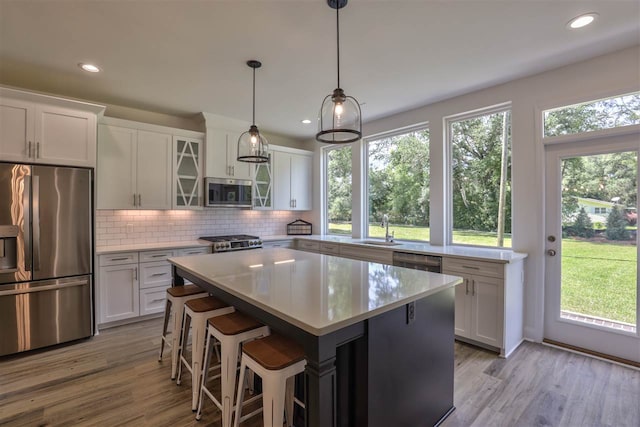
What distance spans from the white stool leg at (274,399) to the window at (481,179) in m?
3.06

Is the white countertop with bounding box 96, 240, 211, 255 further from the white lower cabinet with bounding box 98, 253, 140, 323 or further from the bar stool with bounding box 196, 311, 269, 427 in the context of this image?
the bar stool with bounding box 196, 311, 269, 427

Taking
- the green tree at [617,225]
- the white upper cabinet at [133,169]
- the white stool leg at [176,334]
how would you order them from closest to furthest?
1. the white stool leg at [176,334]
2. the green tree at [617,225]
3. the white upper cabinet at [133,169]

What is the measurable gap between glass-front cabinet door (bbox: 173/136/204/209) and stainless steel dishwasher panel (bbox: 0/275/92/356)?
1478 mm

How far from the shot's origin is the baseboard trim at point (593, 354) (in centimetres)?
256

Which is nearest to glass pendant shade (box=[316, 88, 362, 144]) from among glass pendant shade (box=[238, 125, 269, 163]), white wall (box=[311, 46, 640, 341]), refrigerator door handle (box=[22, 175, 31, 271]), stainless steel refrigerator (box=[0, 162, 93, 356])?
glass pendant shade (box=[238, 125, 269, 163])

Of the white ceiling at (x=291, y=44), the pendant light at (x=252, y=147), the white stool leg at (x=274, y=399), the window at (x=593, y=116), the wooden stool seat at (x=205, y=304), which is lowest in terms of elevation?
the white stool leg at (x=274, y=399)

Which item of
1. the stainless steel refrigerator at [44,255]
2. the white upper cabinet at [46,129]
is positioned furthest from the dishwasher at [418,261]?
the white upper cabinet at [46,129]

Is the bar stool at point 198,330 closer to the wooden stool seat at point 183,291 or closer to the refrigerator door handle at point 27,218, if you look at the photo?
the wooden stool seat at point 183,291

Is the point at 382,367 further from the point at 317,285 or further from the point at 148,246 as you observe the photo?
the point at 148,246

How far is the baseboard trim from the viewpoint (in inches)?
101

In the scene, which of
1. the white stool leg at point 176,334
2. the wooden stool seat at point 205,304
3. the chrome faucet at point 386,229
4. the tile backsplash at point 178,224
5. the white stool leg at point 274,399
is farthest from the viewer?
the chrome faucet at point 386,229

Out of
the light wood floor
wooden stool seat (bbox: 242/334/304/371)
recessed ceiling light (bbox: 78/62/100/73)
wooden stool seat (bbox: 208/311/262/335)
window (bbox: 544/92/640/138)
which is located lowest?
the light wood floor

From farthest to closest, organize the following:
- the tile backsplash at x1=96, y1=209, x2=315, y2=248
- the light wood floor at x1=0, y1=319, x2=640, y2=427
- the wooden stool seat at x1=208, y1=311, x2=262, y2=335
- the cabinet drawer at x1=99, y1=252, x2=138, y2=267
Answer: the tile backsplash at x1=96, y1=209, x2=315, y2=248 → the cabinet drawer at x1=99, y1=252, x2=138, y2=267 → the light wood floor at x1=0, y1=319, x2=640, y2=427 → the wooden stool seat at x1=208, y1=311, x2=262, y2=335

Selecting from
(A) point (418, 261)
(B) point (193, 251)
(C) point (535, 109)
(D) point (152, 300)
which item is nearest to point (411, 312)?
(A) point (418, 261)
